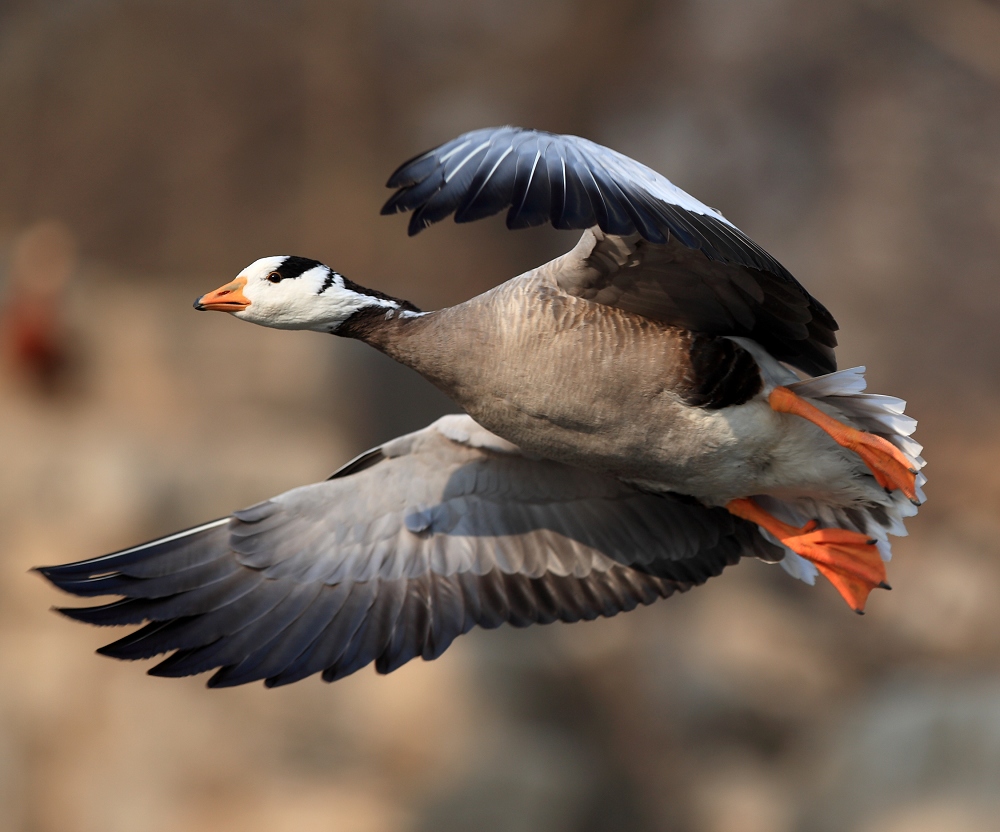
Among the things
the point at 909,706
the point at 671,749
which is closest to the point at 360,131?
the point at 671,749

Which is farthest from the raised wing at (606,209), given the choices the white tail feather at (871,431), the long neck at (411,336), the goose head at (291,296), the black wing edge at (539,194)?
the goose head at (291,296)

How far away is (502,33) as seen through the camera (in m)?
8.38

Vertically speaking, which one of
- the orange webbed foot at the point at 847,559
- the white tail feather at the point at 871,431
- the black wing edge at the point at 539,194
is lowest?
the orange webbed foot at the point at 847,559

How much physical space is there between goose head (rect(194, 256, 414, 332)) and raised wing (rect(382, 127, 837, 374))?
618 millimetres

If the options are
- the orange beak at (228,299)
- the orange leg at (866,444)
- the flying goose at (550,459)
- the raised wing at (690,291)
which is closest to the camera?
the flying goose at (550,459)

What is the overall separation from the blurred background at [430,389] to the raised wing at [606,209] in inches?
165

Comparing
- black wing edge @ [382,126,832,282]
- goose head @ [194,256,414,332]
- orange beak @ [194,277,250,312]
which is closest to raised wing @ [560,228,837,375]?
black wing edge @ [382,126,832,282]

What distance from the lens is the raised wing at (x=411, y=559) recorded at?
3293 millimetres

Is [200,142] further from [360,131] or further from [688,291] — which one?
[688,291]

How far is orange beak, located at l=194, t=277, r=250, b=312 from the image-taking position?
9.71ft

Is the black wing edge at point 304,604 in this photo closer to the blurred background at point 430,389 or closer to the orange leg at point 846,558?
the orange leg at point 846,558

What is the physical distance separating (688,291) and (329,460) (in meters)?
4.31

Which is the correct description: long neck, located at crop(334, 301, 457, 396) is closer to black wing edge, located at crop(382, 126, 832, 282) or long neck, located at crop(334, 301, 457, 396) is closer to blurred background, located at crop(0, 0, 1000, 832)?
black wing edge, located at crop(382, 126, 832, 282)

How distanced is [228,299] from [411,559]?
106 centimetres
